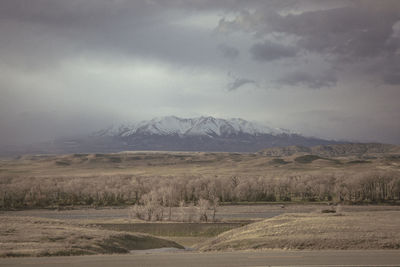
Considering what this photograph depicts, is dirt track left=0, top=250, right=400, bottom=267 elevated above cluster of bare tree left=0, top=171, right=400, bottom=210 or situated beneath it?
elevated above

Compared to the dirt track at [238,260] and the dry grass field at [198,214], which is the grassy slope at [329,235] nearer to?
the dry grass field at [198,214]

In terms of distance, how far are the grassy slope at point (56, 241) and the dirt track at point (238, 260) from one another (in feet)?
10.8

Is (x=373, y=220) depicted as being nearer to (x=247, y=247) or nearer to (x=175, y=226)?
(x=247, y=247)

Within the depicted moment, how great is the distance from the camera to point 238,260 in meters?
25.0

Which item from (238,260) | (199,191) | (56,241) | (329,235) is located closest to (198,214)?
(199,191)

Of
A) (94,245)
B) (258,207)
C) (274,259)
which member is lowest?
(258,207)

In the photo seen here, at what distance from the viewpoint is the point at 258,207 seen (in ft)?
378

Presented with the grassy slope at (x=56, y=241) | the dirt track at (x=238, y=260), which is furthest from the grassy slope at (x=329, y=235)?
the grassy slope at (x=56, y=241)

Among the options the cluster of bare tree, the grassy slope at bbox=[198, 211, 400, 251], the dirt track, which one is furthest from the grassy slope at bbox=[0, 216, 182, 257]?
the cluster of bare tree

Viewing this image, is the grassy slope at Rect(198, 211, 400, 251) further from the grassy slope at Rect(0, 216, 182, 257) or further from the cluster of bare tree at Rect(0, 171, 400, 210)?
the cluster of bare tree at Rect(0, 171, 400, 210)

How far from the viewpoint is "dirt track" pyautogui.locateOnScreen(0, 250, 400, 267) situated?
23750 millimetres

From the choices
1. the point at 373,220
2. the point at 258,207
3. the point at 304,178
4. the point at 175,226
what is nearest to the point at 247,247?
the point at 373,220

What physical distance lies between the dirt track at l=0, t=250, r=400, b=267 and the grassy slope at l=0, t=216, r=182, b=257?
3.28m

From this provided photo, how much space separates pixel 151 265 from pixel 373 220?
29.6 meters
